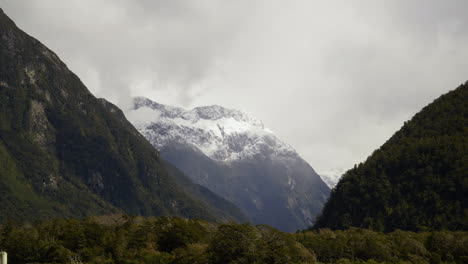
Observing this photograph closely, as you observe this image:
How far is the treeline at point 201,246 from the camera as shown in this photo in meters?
103

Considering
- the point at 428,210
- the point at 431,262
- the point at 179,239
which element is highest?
the point at 428,210

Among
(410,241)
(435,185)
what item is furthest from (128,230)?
(435,185)

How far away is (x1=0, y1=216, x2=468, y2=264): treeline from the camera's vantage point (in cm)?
10269

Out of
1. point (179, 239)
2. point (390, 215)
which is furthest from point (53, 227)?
point (390, 215)

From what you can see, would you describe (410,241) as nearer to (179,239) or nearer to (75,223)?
(179,239)

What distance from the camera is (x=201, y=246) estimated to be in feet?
366

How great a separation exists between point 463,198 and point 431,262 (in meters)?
81.9

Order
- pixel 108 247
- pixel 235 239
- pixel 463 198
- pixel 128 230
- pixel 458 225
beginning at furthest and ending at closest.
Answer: pixel 463 198 → pixel 458 225 → pixel 128 230 → pixel 108 247 → pixel 235 239

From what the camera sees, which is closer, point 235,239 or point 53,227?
point 235,239

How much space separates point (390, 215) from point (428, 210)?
1324 cm

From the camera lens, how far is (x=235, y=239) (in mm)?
104000

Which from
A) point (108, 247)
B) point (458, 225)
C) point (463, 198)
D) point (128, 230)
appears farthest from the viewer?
point (463, 198)

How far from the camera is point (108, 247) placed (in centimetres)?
11625

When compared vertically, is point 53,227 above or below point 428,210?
below
